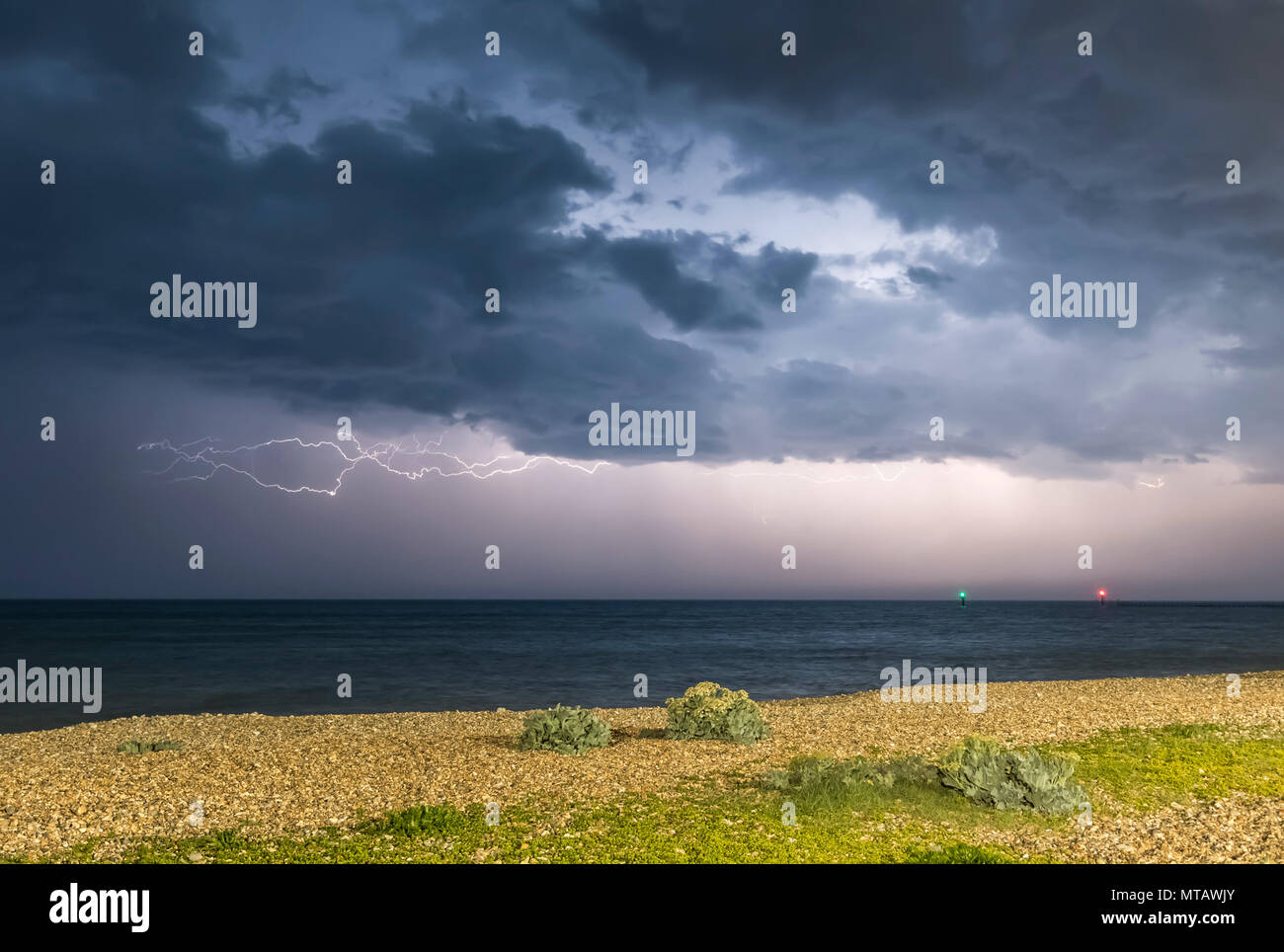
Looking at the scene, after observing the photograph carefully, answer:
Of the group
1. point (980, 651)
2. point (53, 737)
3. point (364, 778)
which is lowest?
point (980, 651)

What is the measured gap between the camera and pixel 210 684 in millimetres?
39094

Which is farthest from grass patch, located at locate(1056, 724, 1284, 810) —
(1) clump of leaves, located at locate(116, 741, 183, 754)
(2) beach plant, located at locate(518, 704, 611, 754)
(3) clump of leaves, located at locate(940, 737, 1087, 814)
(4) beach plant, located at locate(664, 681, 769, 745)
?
(1) clump of leaves, located at locate(116, 741, 183, 754)

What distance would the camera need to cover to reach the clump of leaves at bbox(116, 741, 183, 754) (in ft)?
54.5

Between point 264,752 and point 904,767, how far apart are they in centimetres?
1186

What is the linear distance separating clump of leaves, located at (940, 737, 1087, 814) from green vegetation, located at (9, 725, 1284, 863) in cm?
6

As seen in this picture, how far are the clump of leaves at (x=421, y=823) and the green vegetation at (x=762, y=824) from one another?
2 centimetres

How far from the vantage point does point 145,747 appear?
55.0 ft

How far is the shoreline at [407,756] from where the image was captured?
423 inches

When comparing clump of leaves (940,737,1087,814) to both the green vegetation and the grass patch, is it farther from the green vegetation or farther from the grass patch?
the grass patch

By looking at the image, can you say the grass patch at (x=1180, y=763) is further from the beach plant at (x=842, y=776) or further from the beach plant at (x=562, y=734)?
the beach plant at (x=562, y=734)

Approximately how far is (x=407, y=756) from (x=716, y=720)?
6.05 m

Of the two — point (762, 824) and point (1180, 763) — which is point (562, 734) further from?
point (1180, 763)
